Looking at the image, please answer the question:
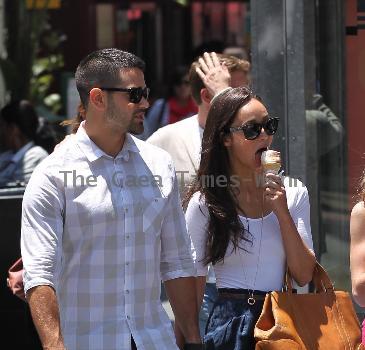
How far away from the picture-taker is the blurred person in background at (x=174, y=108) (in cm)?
1171

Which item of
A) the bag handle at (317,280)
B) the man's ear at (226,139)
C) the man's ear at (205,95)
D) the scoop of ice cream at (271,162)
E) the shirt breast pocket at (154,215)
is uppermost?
the man's ear at (205,95)

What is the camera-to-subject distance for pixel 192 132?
627cm

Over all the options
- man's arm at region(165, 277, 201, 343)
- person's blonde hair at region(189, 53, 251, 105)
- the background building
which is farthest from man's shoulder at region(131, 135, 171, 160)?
person's blonde hair at region(189, 53, 251, 105)

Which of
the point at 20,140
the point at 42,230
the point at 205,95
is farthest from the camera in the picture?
the point at 20,140

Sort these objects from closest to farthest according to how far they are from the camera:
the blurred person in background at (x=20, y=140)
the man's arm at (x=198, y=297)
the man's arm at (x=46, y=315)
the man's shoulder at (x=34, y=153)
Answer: the man's arm at (x=46, y=315) < the man's arm at (x=198, y=297) < the blurred person in background at (x=20, y=140) < the man's shoulder at (x=34, y=153)

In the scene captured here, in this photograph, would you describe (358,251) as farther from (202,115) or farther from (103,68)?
(202,115)

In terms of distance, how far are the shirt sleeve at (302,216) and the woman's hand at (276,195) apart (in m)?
0.20

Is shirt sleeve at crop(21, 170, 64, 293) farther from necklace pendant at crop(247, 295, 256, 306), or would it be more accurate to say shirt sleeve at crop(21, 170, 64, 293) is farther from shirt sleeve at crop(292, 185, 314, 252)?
shirt sleeve at crop(292, 185, 314, 252)

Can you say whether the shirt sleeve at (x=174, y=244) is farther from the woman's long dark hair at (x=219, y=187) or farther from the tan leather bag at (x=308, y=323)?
the tan leather bag at (x=308, y=323)

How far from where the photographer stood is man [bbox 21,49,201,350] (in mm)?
4188

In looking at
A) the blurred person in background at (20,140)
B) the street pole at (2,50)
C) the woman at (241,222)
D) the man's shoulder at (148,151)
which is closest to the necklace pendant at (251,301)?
the woman at (241,222)

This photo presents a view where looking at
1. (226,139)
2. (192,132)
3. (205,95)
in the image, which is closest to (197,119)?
(192,132)

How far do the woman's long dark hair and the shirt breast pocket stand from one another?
0.31 m

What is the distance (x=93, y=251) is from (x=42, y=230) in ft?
0.69
